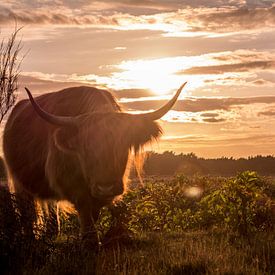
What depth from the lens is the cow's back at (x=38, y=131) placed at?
288 inches

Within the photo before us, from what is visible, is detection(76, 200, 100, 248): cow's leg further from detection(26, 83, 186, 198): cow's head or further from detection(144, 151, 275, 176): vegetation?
detection(144, 151, 275, 176): vegetation

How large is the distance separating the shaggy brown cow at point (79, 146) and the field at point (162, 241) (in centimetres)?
43

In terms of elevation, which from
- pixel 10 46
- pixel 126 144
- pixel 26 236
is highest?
pixel 10 46

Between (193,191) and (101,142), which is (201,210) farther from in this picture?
(101,142)

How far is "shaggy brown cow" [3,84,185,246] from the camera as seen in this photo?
613 centimetres

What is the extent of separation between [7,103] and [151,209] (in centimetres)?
302

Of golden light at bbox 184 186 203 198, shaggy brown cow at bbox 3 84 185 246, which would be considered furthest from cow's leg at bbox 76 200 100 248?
golden light at bbox 184 186 203 198

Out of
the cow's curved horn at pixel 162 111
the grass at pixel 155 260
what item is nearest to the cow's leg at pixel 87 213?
the grass at pixel 155 260

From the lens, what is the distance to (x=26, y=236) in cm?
565

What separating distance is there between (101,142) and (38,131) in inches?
73.9

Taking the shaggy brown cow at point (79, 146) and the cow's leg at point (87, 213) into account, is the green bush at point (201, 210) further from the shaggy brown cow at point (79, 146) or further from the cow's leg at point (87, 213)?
the shaggy brown cow at point (79, 146)

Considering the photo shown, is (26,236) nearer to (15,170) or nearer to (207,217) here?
(15,170)

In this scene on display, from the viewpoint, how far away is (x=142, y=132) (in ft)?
22.9

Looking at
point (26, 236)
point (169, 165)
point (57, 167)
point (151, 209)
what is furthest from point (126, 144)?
point (169, 165)
